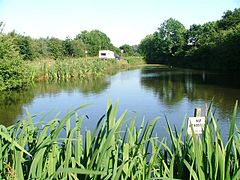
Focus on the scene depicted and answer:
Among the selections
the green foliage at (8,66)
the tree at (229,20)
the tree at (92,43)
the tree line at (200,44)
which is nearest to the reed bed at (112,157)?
the green foliage at (8,66)

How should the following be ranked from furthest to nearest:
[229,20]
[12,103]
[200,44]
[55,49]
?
[229,20] → [200,44] → [55,49] → [12,103]

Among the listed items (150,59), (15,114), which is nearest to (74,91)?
(15,114)

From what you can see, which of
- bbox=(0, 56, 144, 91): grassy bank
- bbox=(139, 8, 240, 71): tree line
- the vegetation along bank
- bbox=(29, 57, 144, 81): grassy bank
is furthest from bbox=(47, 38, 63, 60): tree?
bbox=(139, 8, 240, 71): tree line

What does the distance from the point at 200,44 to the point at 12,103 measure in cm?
3716

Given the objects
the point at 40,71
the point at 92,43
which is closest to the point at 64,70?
the point at 40,71

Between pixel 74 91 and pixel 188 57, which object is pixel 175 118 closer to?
pixel 74 91

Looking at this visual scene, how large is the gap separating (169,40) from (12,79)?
48.7m

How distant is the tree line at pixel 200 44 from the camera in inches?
1375

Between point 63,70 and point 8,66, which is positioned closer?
point 8,66

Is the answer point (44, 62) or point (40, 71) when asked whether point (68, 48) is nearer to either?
point (44, 62)

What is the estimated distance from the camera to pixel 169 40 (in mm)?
61500

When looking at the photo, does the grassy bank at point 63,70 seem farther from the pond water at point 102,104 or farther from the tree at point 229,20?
the tree at point 229,20

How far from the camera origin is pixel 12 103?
595 inches

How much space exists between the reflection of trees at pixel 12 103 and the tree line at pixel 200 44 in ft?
71.9
